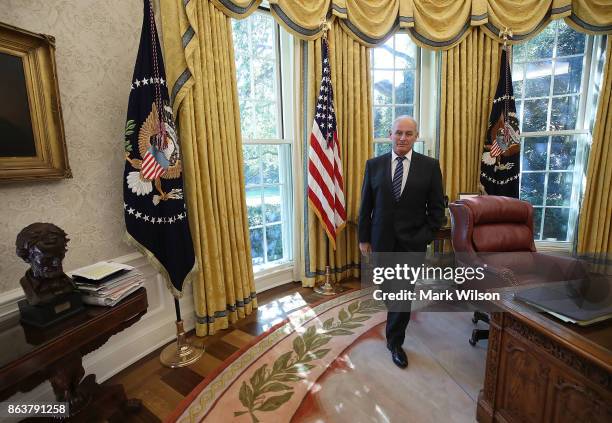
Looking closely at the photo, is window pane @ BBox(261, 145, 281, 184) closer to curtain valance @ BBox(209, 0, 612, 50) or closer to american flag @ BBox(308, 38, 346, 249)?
american flag @ BBox(308, 38, 346, 249)

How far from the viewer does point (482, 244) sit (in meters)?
2.31

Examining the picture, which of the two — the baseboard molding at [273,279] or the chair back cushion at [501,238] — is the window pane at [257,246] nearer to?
the baseboard molding at [273,279]

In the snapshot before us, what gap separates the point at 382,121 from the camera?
11.2 feet

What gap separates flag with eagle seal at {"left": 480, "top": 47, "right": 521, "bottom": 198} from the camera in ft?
10.2

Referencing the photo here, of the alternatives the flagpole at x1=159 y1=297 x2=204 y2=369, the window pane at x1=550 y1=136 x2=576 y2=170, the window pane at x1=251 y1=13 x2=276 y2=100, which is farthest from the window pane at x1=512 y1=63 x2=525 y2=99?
the flagpole at x1=159 y1=297 x2=204 y2=369

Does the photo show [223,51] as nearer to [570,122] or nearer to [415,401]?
[415,401]

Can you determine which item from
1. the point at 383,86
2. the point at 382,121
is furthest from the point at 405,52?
the point at 382,121

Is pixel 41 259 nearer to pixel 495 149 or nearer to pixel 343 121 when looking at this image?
pixel 343 121

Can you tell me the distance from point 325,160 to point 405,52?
1.67 metres

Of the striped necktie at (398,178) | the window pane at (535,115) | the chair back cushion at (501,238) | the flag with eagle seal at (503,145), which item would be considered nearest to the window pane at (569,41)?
the window pane at (535,115)

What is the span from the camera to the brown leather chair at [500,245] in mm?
2014

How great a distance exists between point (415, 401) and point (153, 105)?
7.07 feet

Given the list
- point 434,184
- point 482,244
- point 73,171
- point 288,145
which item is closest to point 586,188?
point 482,244

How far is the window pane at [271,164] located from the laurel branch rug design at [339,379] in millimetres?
1386
